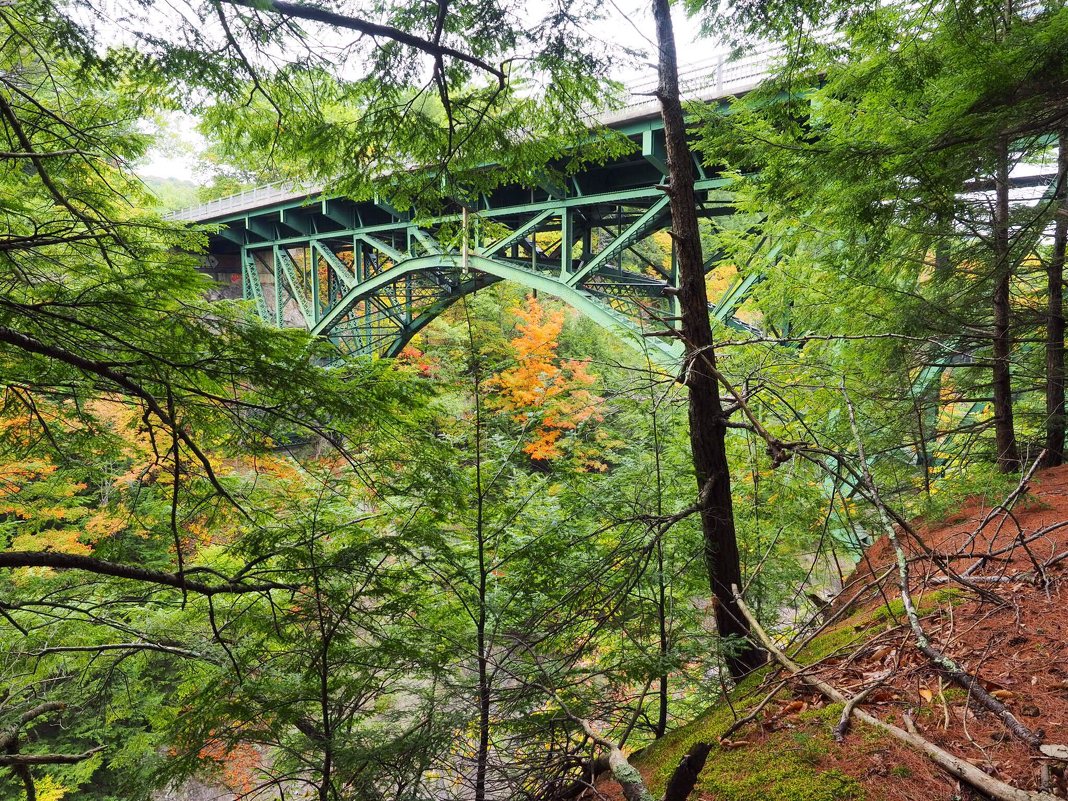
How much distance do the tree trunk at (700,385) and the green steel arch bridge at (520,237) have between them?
658 mm

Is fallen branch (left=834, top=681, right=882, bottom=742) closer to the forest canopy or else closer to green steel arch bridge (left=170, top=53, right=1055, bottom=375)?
the forest canopy

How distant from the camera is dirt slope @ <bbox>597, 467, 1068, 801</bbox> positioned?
156 cm

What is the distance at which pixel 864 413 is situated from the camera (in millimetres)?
5414

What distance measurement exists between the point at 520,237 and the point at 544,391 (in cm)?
750

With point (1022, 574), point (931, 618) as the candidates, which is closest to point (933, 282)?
point (1022, 574)

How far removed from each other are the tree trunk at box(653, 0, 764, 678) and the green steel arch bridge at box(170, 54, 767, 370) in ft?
2.16

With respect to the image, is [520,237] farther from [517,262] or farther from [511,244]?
[517,262]

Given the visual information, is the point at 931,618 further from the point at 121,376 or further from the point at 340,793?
the point at 121,376

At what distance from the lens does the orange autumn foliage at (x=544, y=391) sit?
131 inches

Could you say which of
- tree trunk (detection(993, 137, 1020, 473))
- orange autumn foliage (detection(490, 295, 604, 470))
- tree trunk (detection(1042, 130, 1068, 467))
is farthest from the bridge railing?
tree trunk (detection(1042, 130, 1068, 467))

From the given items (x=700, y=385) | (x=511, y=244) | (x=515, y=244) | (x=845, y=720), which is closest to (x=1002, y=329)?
(x=700, y=385)

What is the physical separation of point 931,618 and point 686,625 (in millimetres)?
1575

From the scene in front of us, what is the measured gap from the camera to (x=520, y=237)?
10055 mm

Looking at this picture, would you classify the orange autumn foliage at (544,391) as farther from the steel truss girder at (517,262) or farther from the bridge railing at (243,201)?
the bridge railing at (243,201)
